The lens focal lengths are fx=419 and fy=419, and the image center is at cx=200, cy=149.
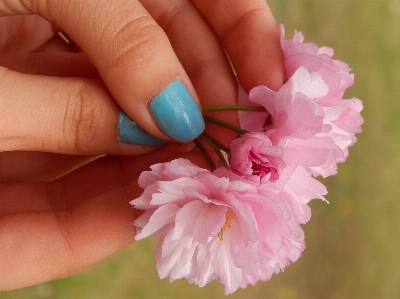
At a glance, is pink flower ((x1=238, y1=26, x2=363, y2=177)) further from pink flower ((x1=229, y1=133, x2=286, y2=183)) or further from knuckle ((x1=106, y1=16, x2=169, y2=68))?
knuckle ((x1=106, y1=16, x2=169, y2=68))

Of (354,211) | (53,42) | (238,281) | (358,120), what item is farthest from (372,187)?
(53,42)

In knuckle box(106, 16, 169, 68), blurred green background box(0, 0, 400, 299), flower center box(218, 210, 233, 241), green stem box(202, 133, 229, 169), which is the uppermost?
knuckle box(106, 16, 169, 68)

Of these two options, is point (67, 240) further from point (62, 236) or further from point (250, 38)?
point (250, 38)

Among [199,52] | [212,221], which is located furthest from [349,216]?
[212,221]

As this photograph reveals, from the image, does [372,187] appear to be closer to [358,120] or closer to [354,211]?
[354,211]

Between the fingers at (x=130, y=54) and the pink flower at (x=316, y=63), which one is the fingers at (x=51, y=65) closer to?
the fingers at (x=130, y=54)

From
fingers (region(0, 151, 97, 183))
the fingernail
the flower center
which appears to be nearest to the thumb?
the fingernail
